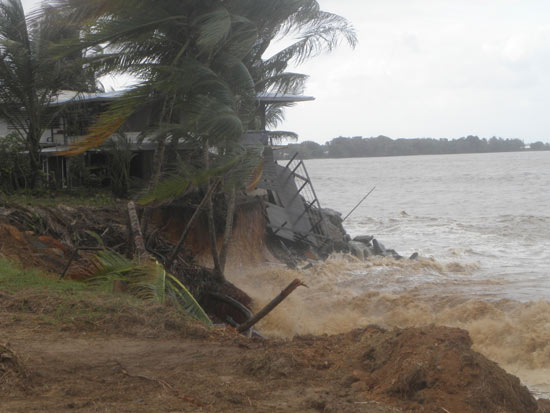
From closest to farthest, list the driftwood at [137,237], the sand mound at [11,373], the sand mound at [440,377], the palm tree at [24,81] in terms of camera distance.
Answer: the sand mound at [440,377]
the sand mound at [11,373]
the driftwood at [137,237]
the palm tree at [24,81]

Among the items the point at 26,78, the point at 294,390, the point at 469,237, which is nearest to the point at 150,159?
the point at 26,78

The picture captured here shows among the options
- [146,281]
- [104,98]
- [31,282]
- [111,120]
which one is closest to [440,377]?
[146,281]

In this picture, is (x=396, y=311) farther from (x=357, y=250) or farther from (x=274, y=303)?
(x=357, y=250)

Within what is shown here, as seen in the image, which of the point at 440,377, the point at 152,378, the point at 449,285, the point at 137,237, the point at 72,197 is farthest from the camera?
the point at 72,197

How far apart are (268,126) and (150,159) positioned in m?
4.28

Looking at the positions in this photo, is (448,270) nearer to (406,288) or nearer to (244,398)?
(406,288)

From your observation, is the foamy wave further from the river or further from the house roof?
the house roof

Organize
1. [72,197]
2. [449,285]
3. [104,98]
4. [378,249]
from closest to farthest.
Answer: [449,285]
[72,197]
[104,98]
[378,249]

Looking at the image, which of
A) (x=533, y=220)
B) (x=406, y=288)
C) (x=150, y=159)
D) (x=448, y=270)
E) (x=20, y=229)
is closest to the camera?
(x=20, y=229)

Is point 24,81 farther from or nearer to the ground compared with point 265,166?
farther from the ground

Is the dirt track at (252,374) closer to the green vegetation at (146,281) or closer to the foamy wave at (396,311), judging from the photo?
the green vegetation at (146,281)

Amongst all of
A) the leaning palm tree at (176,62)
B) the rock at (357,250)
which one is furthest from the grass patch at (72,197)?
the rock at (357,250)

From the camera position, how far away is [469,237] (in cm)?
2934

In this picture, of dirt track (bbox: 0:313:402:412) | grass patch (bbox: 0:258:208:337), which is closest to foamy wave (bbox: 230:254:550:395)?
grass patch (bbox: 0:258:208:337)
